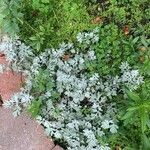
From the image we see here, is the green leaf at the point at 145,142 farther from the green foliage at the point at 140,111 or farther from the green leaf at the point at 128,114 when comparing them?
the green leaf at the point at 128,114

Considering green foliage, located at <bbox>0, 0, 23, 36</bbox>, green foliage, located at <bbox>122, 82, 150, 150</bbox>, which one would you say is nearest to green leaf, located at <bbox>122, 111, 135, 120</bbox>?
green foliage, located at <bbox>122, 82, 150, 150</bbox>

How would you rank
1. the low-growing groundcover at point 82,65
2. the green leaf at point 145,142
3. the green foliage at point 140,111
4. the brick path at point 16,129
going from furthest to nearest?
1. the brick path at point 16,129
2. the low-growing groundcover at point 82,65
3. the green leaf at point 145,142
4. the green foliage at point 140,111

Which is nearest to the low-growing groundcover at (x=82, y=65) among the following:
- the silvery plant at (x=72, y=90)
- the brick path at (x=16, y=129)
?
the silvery plant at (x=72, y=90)

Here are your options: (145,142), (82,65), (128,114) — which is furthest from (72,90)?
(145,142)

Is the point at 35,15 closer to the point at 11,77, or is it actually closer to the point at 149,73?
the point at 11,77

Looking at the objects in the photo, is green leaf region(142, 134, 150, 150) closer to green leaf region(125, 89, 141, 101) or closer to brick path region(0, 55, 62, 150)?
green leaf region(125, 89, 141, 101)

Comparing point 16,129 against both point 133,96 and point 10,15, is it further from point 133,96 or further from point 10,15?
point 133,96

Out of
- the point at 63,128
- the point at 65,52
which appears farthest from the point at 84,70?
the point at 63,128

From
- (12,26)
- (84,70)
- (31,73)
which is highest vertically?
(12,26)
